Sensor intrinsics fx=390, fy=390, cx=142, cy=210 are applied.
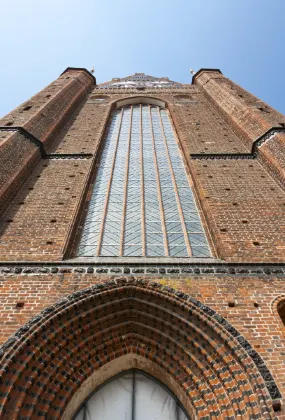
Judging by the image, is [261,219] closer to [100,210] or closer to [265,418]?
[100,210]

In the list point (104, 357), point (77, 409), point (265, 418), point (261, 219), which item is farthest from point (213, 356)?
point (261, 219)

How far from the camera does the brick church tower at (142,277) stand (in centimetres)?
507

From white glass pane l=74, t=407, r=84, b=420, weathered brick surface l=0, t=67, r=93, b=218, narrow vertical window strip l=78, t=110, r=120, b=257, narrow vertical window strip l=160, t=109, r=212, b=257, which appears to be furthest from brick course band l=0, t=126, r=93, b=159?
white glass pane l=74, t=407, r=84, b=420

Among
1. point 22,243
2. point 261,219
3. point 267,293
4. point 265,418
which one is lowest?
point 265,418

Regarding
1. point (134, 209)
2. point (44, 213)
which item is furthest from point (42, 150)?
point (134, 209)

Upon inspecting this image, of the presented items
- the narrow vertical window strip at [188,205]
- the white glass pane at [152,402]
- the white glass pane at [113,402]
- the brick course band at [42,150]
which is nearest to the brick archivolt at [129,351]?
the white glass pane at [152,402]

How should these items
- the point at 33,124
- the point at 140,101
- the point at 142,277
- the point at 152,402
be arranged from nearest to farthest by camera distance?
the point at 152,402 → the point at 142,277 → the point at 33,124 → the point at 140,101

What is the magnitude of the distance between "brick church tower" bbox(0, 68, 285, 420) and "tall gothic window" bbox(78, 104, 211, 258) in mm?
43

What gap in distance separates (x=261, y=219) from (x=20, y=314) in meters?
4.94

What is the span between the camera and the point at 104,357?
5.70m

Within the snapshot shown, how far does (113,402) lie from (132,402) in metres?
0.27

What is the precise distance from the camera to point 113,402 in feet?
17.9

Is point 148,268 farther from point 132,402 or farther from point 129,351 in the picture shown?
point 132,402

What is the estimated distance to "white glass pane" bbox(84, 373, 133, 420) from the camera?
5.27 metres
